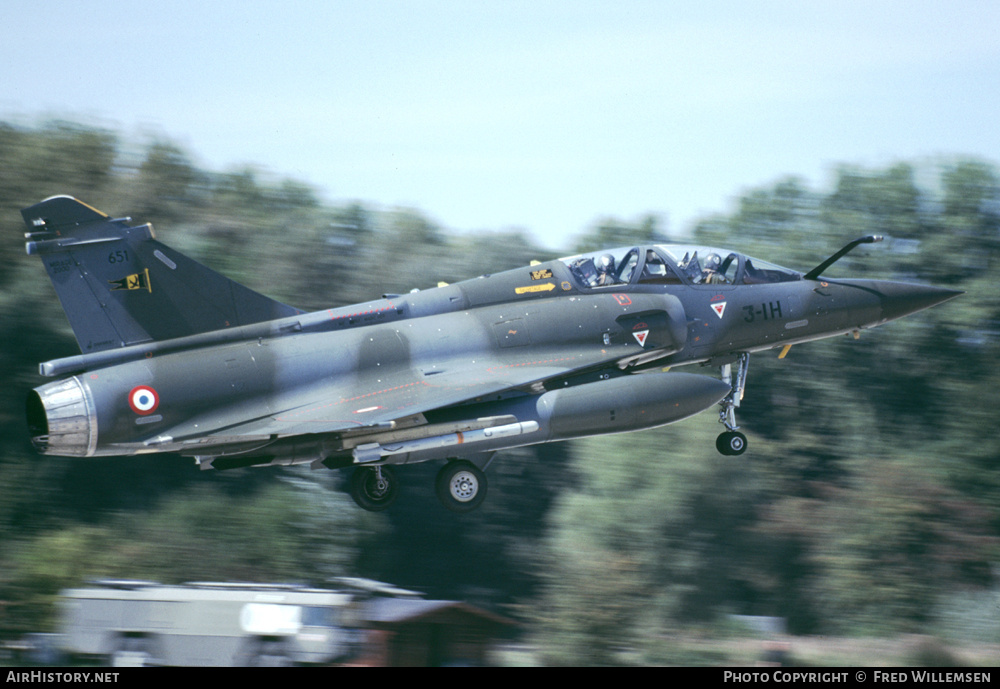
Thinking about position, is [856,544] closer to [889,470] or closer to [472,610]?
[889,470]

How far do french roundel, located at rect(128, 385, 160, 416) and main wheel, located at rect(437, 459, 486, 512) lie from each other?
15.9 feet

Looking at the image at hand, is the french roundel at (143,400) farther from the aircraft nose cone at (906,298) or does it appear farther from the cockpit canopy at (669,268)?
the aircraft nose cone at (906,298)

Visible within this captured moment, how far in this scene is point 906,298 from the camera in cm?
1923

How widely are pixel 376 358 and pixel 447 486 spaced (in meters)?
2.56

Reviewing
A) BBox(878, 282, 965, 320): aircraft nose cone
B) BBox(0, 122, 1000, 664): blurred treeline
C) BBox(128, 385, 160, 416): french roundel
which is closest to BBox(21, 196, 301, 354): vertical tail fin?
BBox(128, 385, 160, 416): french roundel

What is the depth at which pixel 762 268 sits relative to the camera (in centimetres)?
1902

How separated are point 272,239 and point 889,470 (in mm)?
23837

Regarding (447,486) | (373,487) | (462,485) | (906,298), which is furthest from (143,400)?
(906,298)

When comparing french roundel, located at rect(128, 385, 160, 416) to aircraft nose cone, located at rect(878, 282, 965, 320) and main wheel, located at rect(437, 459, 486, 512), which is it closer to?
main wheel, located at rect(437, 459, 486, 512)

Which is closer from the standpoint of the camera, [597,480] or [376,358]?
[376,358]

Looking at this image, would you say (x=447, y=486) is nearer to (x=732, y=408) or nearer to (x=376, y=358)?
(x=376, y=358)

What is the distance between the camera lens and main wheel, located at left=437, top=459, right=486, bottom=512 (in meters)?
17.6
